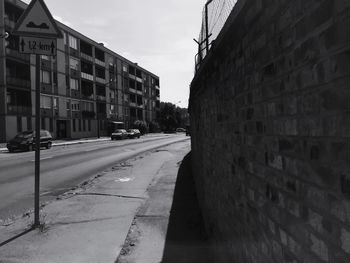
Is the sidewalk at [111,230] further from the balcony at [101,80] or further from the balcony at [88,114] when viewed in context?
the balcony at [101,80]

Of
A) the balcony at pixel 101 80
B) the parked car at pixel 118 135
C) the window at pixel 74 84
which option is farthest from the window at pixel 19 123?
the balcony at pixel 101 80

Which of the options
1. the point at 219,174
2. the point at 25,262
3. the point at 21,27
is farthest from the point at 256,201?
Answer: the point at 21,27

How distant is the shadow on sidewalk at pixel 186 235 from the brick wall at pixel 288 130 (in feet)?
4.59

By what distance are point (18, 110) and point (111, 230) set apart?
139 feet

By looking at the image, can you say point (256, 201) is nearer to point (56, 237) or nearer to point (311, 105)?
point (311, 105)

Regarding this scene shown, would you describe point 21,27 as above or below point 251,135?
above

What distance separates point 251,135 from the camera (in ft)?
10.8

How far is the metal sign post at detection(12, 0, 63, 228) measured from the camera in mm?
6828

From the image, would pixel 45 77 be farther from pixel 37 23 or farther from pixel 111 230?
pixel 111 230

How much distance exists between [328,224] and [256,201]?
138cm

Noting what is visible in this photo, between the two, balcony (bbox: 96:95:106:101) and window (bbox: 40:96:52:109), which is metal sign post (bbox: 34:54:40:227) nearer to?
window (bbox: 40:96:52:109)

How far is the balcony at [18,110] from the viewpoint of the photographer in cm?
4487

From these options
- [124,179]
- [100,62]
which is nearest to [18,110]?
[100,62]

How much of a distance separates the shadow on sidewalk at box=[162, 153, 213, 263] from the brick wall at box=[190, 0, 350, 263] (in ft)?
4.59
